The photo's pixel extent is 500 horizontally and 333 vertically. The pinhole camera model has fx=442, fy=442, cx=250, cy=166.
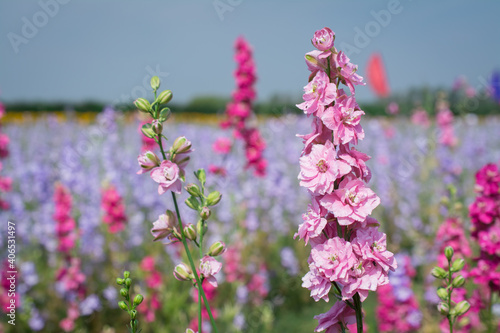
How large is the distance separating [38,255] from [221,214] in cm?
181

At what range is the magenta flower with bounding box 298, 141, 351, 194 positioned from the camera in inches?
31.5

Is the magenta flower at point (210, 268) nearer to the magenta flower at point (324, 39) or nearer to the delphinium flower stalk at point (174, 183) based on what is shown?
the delphinium flower stalk at point (174, 183)

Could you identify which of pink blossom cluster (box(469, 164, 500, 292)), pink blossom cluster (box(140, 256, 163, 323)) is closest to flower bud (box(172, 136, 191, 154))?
pink blossom cluster (box(469, 164, 500, 292))

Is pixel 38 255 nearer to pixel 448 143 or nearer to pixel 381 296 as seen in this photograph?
pixel 381 296

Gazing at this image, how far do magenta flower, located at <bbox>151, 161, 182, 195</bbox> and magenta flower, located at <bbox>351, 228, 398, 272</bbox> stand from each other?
0.37 metres

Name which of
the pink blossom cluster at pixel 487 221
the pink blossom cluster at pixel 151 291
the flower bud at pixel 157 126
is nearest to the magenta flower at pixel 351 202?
the flower bud at pixel 157 126

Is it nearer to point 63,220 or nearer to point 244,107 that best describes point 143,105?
point 63,220

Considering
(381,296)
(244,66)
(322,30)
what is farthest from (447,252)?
(244,66)

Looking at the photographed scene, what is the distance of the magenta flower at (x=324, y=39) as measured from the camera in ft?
2.74

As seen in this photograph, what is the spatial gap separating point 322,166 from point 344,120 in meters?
0.10

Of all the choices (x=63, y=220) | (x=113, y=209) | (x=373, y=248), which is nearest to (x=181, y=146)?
(x=373, y=248)

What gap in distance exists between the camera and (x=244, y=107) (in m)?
4.19

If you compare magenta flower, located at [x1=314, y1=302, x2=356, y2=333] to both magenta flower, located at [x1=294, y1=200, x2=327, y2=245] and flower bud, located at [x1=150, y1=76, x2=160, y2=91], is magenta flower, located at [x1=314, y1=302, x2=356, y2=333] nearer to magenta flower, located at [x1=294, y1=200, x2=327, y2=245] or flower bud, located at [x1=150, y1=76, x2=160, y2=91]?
magenta flower, located at [x1=294, y1=200, x2=327, y2=245]

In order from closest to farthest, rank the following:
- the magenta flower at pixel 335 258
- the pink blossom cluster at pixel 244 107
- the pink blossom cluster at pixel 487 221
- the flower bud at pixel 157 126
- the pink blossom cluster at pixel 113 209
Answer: the magenta flower at pixel 335 258, the flower bud at pixel 157 126, the pink blossom cluster at pixel 487 221, the pink blossom cluster at pixel 113 209, the pink blossom cluster at pixel 244 107
